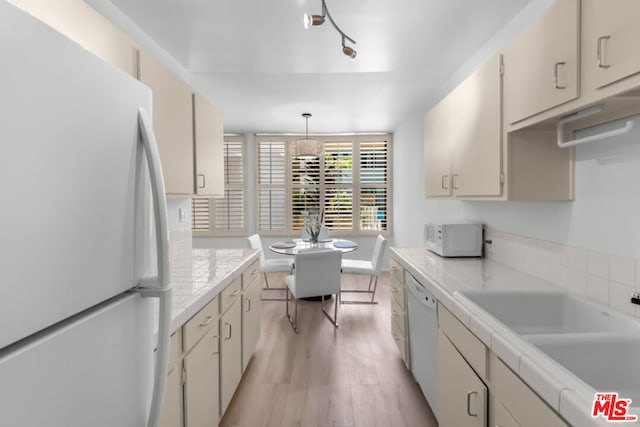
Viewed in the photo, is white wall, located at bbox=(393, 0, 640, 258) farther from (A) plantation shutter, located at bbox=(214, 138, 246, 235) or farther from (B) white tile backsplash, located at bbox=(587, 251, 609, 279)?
(A) plantation shutter, located at bbox=(214, 138, 246, 235)

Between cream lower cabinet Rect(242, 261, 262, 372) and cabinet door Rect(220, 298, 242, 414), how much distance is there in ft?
0.33

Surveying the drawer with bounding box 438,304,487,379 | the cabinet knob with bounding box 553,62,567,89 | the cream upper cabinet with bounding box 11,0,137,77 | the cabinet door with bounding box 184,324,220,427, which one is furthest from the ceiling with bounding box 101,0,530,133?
the cabinet door with bounding box 184,324,220,427

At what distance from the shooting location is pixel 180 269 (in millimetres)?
2066

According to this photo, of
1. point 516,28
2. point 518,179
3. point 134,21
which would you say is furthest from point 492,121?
point 134,21

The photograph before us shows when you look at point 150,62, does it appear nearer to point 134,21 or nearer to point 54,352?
point 134,21

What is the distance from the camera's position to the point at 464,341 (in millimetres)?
1378

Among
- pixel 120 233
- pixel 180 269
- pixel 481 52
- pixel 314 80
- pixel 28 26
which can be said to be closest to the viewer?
pixel 28 26

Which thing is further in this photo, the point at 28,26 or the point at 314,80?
the point at 314,80

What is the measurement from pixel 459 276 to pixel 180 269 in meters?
1.70

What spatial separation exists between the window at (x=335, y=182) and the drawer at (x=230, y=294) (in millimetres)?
3866

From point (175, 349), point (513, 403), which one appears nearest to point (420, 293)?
point (513, 403)

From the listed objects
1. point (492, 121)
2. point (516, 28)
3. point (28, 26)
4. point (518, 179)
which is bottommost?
point (518, 179)
